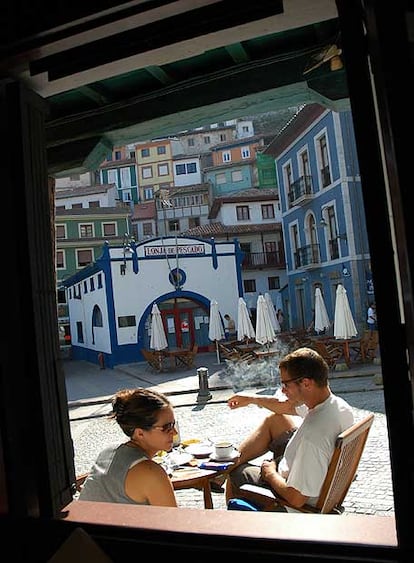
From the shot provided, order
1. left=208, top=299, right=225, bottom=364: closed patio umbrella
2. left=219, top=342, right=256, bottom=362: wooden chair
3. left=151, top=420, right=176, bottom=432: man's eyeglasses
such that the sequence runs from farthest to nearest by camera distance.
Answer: left=208, top=299, right=225, bottom=364: closed patio umbrella < left=219, top=342, right=256, bottom=362: wooden chair < left=151, top=420, right=176, bottom=432: man's eyeglasses

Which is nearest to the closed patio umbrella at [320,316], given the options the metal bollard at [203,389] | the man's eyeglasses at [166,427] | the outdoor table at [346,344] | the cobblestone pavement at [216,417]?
the outdoor table at [346,344]

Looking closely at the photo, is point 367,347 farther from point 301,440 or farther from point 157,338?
point 301,440

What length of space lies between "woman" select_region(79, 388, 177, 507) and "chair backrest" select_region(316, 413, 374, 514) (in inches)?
28.7

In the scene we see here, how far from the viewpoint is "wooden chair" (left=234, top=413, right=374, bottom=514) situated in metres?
2.44

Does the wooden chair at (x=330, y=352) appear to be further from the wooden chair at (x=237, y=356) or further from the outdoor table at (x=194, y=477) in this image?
the outdoor table at (x=194, y=477)

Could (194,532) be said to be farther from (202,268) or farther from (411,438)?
(202,268)

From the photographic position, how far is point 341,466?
99.4 inches

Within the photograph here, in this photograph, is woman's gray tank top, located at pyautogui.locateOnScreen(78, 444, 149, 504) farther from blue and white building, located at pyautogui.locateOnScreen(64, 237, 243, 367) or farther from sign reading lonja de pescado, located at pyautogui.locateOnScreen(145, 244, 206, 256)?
sign reading lonja de pescado, located at pyautogui.locateOnScreen(145, 244, 206, 256)

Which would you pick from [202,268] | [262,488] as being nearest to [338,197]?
[202,268]

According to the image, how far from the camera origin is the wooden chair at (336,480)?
2441 millimetres

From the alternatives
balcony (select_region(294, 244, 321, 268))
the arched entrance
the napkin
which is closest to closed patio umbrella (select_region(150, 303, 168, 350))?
the arched entrance

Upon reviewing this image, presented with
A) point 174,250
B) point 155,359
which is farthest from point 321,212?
point 155,359

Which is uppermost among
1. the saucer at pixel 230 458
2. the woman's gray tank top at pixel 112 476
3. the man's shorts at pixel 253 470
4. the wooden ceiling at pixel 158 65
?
the wooden ceiling at pixel 158 65

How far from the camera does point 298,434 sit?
8.80ft
